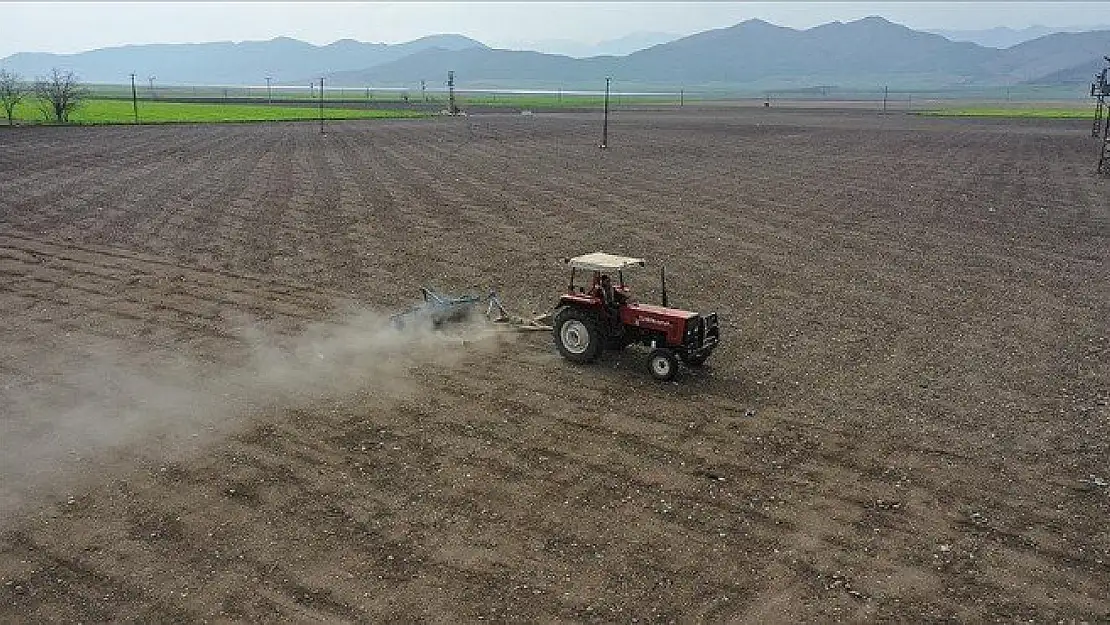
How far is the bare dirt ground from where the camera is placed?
8227 mm

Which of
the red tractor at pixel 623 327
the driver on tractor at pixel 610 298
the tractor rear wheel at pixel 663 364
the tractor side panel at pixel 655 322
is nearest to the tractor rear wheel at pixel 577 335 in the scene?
the red tractor at pixel 623 327

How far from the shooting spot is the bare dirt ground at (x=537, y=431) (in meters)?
8.23

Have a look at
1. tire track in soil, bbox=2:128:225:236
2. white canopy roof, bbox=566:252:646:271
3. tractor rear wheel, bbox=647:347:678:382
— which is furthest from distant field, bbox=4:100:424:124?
tractor rear wheel, bbox=647:347:678:382

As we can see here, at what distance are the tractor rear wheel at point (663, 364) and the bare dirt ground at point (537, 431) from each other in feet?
0.76

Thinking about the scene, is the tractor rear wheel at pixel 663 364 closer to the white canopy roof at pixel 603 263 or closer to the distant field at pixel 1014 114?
the white canopy roof at pixel 603 263

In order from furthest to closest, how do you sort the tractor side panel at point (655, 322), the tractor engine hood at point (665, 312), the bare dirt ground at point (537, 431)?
the tractor engine hood at point (665, 312)
the tractor side panel at point (655, 322)
the bare dirt ground at point (537, 431)

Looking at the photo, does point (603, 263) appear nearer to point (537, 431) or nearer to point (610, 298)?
point (610, 298)

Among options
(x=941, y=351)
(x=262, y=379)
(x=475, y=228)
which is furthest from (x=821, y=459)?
(x=475, y=228)

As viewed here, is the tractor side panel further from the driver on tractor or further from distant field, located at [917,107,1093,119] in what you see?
distant field, located at [917,107,1093,119]

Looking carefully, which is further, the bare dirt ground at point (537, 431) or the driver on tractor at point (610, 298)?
the driver on tractor at point (610, 298)

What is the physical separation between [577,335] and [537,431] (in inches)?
117

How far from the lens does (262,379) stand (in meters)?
13.5

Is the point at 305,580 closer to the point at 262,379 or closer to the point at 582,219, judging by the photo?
the point at 262,379

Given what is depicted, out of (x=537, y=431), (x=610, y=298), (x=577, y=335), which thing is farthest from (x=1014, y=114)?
(x=537, y=431)
